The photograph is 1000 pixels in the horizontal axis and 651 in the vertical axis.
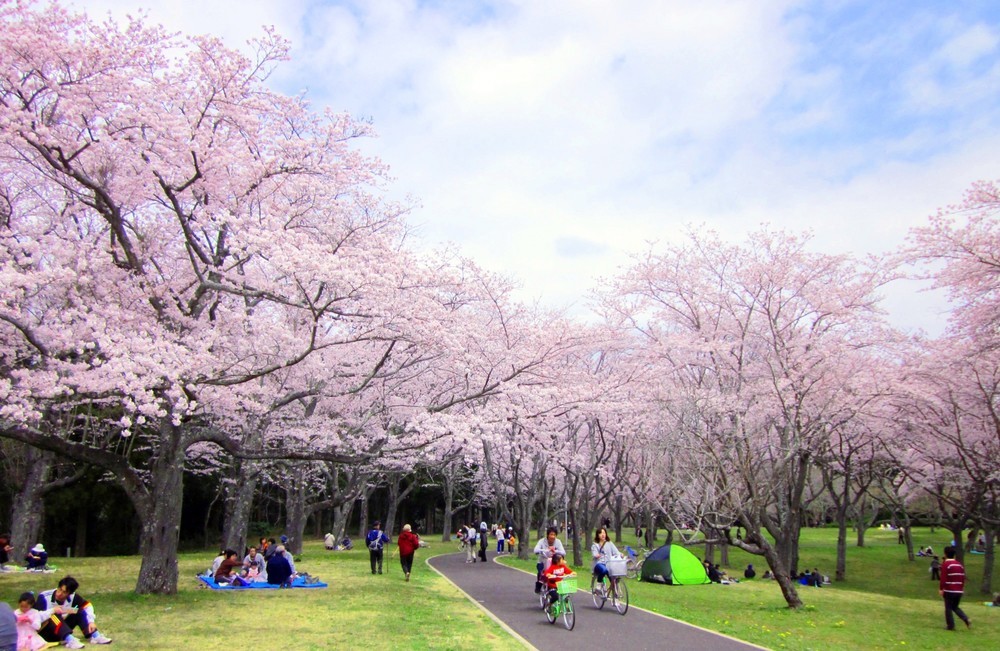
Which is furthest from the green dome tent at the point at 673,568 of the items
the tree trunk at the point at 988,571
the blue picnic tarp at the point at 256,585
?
the blue picnic tarp at the point at 256,585

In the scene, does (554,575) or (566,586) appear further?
(554,575)

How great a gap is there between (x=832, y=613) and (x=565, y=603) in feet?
24.9

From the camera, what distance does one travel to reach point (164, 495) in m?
13.5

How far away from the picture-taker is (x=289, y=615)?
11977mm

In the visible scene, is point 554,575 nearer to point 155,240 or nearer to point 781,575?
point 781,575

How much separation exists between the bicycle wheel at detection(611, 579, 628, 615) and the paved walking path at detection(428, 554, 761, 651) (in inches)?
6.0

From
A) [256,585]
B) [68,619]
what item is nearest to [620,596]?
[256,585]

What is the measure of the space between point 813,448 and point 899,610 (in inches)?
165

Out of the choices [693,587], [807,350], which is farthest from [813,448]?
[693,587]

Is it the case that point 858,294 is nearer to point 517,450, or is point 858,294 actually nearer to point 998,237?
point 998,237

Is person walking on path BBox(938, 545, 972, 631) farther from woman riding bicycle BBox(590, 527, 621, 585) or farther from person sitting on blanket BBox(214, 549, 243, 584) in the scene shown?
→ person sitting on blanket BBox(214, 549, 243, 584)

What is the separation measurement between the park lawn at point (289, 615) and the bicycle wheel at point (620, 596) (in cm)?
253

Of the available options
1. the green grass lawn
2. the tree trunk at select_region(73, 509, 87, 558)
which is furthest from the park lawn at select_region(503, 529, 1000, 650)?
the tree trunk at select_region(73, 509, 87, 558)

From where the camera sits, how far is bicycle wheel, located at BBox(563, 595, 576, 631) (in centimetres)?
1099
